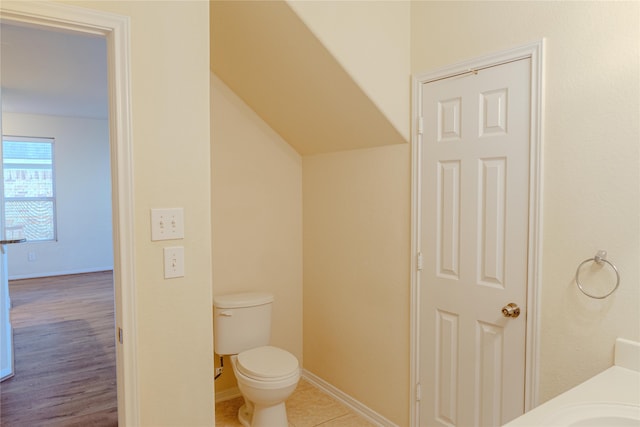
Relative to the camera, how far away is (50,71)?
3.95 meters

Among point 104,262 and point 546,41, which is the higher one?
point 546,41

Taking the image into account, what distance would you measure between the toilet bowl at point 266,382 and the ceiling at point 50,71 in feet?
6.47

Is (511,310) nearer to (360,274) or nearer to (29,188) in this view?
(360,274)

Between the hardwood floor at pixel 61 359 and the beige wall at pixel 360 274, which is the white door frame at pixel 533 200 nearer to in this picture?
the beige wall at pixel 360 274

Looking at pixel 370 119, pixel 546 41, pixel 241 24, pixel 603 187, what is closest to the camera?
pixel 603 187

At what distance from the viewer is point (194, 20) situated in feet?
5.40

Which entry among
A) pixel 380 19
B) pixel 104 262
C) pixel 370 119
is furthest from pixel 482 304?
pixel 104 262

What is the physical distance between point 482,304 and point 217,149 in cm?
186

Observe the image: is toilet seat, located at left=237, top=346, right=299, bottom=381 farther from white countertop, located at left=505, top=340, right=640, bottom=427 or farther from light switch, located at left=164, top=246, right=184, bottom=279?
white countertop, located at left=505, top=340, right=640, bottom=427

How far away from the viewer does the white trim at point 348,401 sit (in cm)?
253

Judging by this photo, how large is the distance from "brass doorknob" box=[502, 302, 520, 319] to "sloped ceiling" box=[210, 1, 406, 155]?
3.22ft

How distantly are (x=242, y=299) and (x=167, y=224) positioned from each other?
120cm

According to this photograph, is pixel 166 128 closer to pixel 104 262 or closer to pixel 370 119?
pixel 370 119

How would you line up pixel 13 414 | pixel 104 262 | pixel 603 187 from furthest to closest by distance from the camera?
pixel 104 262 < pixel 13 414 < pixel 603 187
